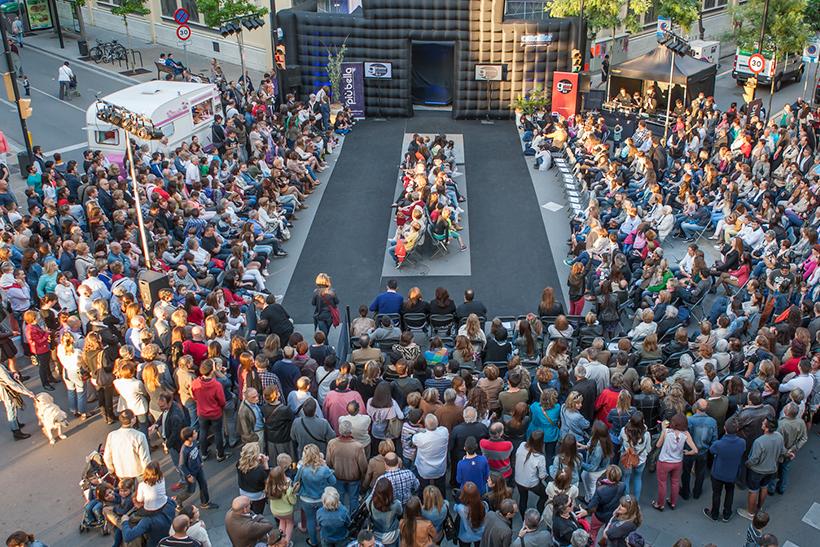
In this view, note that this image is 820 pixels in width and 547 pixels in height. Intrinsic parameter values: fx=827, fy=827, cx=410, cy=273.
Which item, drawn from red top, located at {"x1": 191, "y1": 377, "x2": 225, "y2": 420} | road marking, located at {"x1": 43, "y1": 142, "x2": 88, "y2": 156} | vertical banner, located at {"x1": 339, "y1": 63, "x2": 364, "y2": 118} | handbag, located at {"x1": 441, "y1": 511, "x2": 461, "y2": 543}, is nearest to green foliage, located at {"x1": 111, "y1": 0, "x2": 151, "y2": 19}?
road marking, located at {"x1": 43, "y1": 142, "x2": 88, "y2": 156}

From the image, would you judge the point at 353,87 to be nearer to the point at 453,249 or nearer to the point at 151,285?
the point at 453,249

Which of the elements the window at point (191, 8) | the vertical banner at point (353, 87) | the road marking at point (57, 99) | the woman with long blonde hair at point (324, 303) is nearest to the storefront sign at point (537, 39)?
the vertical banner at point (353, 87)

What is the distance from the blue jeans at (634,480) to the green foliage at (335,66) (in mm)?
19567

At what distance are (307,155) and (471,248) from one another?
251 inches

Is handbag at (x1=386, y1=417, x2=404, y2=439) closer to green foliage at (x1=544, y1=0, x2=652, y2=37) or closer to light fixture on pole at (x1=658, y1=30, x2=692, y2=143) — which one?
light fixture on pole at (x1=658, y1=30, x2=692, y2=143)

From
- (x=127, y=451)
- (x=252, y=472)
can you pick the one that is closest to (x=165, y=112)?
(x=127, y=451)

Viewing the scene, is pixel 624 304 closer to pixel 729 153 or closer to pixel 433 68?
pixel 729 153

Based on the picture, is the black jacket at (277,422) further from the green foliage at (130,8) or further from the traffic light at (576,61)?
the green foliage at (130,8)

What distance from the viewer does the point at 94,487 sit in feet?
30.6

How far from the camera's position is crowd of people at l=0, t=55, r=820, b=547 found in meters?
8.61

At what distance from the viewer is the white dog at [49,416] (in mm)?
11041

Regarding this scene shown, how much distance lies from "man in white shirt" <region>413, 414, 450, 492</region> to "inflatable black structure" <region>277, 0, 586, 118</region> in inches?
770

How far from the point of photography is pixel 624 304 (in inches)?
568

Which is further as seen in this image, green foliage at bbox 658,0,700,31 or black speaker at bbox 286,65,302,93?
green foliage at bbox 658,0,700,31
